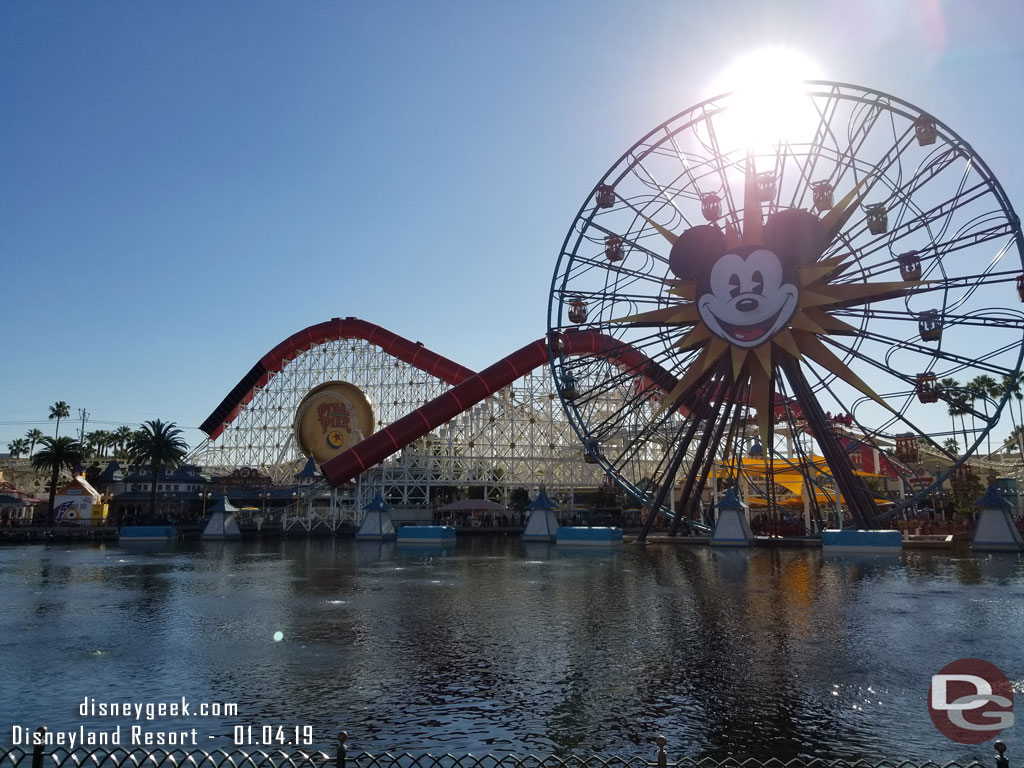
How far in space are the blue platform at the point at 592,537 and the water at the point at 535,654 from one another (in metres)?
16.8

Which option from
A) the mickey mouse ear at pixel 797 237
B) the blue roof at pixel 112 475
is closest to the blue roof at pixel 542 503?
the mickey mouse ear at pixel 797 237

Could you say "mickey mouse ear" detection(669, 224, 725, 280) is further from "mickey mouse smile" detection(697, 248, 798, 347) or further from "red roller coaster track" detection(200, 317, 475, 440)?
"red roller coaster track" detection(200, 317, 475, 440)

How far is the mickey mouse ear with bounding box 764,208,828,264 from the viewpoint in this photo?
34.4 m

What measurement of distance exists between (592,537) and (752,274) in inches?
794

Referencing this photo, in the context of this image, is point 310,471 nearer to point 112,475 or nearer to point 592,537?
point 112,475

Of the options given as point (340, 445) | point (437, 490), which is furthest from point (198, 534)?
point (437, 490)

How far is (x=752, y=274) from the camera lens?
35.7 m

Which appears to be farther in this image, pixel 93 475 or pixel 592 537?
pixel 93 475

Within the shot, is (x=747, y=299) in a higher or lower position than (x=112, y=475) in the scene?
higher

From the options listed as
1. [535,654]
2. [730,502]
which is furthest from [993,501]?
[535,654]

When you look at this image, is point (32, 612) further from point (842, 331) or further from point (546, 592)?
point (842, 331)

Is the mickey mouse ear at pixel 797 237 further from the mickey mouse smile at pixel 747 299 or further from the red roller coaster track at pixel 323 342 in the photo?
the red roller coaster track at pixel 323 342

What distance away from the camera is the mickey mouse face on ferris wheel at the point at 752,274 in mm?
34531

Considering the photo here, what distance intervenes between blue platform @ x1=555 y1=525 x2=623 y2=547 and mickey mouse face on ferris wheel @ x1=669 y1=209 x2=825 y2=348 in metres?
16.7
